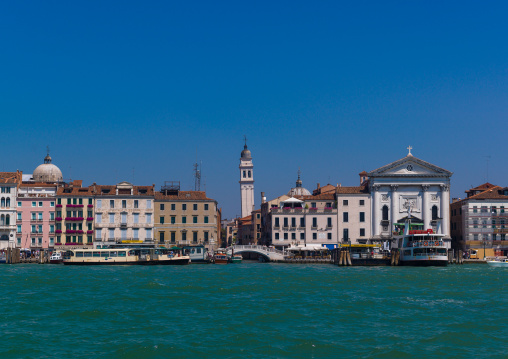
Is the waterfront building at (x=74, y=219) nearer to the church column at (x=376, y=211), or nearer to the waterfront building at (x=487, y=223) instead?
the church column at (x=376, y=211)

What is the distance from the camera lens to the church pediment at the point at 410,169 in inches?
3174

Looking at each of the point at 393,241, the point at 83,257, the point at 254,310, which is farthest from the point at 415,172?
the point at 254,310

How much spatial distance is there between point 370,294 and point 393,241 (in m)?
46.4

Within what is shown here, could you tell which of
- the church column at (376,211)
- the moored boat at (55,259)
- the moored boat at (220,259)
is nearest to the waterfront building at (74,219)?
the moored boat at (55,259)

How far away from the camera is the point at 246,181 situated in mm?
125000

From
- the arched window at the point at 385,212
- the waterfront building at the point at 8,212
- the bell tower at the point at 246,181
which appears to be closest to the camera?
the waterfront building at the point at 8,212

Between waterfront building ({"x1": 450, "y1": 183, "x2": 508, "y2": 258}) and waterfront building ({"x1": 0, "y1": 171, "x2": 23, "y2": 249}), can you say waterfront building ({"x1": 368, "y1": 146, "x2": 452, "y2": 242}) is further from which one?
waterfront building ({"x1": 0, "y1": 171, "x2": 23, "y2": 249})

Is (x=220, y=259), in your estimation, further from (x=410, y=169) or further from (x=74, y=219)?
(x=410, y=169)

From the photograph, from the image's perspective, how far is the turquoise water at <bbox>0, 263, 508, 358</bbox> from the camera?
68.1ft

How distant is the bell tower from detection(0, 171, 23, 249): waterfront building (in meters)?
52.0

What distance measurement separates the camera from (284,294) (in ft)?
115

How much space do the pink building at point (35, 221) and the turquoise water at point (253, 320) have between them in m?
40.0

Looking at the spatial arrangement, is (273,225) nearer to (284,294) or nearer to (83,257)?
(83,257)

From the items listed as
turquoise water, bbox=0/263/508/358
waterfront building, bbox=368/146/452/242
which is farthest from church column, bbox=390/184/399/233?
turquoise water, bbox=0/263/508/358
